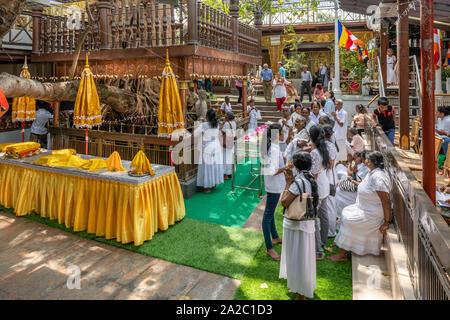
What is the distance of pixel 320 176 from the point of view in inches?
188

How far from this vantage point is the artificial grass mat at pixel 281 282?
399 centimetres

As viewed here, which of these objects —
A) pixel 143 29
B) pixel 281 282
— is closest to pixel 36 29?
pixel 143 29

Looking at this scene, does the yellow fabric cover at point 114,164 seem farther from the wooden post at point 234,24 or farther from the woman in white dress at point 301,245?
the wooden post at point 234,24

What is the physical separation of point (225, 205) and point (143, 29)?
4.44m

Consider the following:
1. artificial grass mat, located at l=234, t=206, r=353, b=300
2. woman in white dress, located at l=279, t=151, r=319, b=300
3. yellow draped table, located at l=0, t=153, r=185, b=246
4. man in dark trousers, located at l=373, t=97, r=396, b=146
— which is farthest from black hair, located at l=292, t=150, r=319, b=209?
man in dark trousers, located at l=373, t=97, r=396, b=146

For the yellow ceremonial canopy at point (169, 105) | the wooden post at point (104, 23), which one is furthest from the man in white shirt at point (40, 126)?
the yellow ceremonial canopy at point (169, 105)

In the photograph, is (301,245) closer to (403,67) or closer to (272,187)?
(272,187)

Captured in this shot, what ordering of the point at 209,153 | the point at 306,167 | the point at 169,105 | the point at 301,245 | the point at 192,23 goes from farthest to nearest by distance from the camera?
the point at 209,153
the point at 192,23
the point at 169,105
the point at 306,167
the point at 301,245

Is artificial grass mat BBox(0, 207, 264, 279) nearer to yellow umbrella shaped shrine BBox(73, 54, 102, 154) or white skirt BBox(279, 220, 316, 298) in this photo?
white skirt BBox(279, 220, 316, 298)

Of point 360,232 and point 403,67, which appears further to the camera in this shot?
point 403,67

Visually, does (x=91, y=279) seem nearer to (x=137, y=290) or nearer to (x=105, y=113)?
(x=137, y=290)

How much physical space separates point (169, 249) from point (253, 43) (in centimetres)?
866
